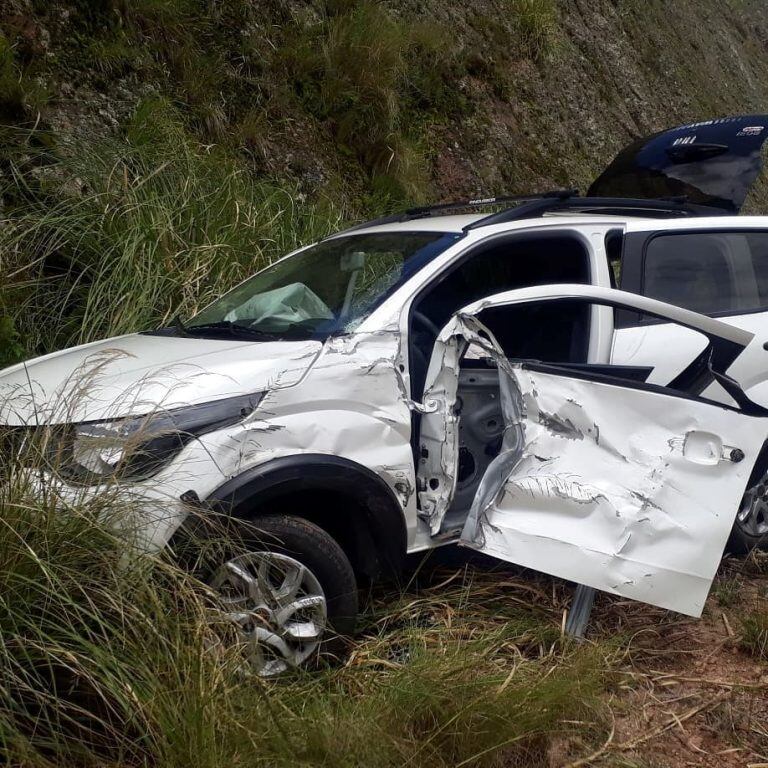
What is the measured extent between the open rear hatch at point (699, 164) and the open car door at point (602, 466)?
2040mm

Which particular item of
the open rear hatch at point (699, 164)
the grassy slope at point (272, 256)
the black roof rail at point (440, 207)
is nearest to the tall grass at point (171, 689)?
the grassy slope at point (272, 256)

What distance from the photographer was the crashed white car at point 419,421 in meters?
2.88

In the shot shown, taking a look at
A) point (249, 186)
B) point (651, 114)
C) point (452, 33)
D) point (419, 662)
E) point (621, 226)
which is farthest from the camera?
point (651, 114)

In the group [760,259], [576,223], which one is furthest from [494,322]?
[760,259]

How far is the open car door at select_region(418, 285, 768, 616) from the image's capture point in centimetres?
317

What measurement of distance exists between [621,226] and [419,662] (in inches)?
93.9

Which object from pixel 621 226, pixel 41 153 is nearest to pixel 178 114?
pixel 41 153

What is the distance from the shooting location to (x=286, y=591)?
297 cm

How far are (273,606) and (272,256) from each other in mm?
3972

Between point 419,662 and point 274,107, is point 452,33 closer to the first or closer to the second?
point 274,107

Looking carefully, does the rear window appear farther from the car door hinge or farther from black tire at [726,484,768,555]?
the car door hinge

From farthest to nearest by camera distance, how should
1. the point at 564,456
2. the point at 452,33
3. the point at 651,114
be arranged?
1. the point at 651,114
2. the point at 452,33
3. the point at 564,456

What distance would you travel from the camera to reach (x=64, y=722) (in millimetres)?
2496

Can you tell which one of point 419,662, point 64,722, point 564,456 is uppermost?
point 564,456
